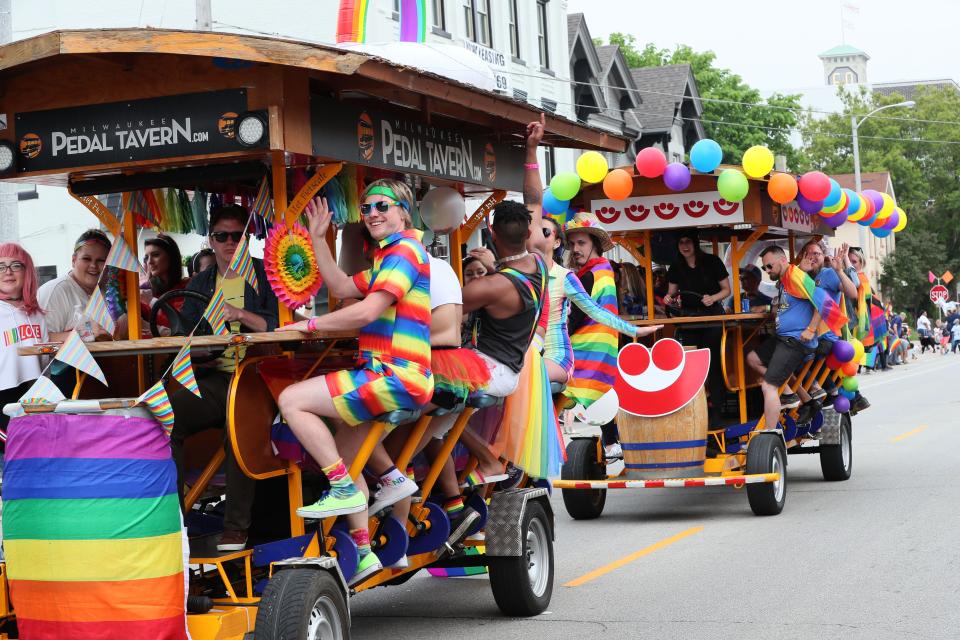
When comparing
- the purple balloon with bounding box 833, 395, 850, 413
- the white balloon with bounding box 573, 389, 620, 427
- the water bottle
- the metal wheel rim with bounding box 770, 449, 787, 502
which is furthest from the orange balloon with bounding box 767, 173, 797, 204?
the water bottle

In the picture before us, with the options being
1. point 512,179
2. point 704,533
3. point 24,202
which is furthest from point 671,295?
point 24,202

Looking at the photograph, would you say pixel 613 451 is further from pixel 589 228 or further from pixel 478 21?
pixel 478 21

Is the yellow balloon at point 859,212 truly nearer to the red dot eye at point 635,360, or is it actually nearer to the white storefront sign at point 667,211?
the white storefront sign at point 667,211

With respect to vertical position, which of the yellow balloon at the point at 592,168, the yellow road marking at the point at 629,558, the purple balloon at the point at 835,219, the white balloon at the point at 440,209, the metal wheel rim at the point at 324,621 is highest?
the yellow balloon at the point at 592,168

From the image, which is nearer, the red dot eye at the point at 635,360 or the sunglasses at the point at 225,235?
the sunglasses at the point at 225,235

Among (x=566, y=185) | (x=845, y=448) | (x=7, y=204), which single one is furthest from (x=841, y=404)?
(x=7, y=204)

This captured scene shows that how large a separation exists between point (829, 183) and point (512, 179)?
16.0ft

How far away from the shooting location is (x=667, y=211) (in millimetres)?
12273

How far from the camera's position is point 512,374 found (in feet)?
25.7

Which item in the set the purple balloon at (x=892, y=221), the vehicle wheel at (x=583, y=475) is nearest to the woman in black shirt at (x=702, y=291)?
the vehicle wheel at (x=583, y=475)

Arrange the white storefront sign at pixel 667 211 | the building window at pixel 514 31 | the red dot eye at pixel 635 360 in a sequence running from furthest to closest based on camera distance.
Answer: the building window at pixel 514 31 → the white storefront sign at pixel 667 211 → the red dot eye at pixel 635 360

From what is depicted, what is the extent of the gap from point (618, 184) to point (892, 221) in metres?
4.89

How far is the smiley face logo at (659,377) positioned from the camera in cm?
1138

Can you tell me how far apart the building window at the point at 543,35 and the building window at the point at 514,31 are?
5.61ft
